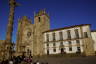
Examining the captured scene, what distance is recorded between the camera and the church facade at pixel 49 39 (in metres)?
24.5

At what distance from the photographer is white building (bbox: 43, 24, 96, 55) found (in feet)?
78.5

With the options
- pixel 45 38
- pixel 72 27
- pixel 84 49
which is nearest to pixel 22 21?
pixel 45 38

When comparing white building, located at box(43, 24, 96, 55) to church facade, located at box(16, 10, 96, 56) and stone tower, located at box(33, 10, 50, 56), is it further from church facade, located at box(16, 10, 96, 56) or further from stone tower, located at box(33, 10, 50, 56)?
stone tower, located at box(33, 10, 50, 56)

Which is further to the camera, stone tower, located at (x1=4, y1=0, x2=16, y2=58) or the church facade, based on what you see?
the church facade

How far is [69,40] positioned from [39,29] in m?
12.4

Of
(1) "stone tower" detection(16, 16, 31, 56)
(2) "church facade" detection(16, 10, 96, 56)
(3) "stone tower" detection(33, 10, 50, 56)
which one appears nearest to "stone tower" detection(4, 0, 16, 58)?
(2) "church facade" detection(16, 10, 96, 56)

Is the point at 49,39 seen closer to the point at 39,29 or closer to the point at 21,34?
the point at 39,29

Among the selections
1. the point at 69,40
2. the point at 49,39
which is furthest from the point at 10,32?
the point at 69,40

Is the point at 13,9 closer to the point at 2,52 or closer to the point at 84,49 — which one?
the point at 2,52

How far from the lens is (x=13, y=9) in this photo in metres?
18.2

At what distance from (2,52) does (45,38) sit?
60.3 ft

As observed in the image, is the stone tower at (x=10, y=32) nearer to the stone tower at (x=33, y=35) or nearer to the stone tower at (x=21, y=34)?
the stone tower at (x=33, y=35)

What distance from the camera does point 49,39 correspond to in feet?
100

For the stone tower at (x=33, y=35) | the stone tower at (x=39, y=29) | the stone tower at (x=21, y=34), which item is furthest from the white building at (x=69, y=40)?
the stone tower at (x=21, y=34)
